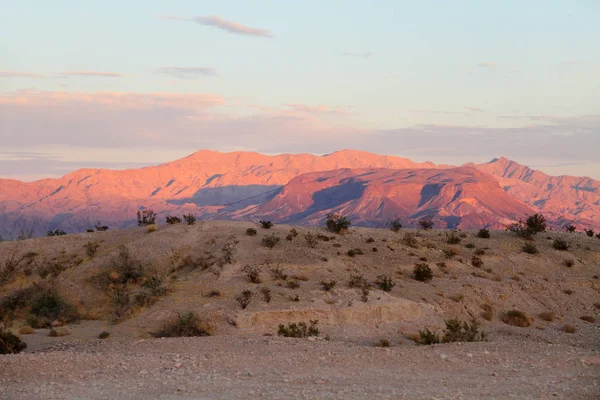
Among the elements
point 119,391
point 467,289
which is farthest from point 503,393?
point 467,289

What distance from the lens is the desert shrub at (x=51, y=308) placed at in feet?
80.7

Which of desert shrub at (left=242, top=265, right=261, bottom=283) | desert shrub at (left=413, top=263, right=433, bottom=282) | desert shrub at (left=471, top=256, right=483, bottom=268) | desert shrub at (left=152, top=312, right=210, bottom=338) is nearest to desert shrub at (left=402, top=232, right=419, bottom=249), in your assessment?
desert shrub at (left=471, top=256, right=483, bottom=268)

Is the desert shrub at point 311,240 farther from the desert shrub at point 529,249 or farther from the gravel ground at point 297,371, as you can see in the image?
the gravel ground at point 297,371

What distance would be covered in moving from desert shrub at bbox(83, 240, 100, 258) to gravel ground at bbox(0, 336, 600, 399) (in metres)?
16.0

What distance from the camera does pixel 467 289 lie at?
27031 millimetres

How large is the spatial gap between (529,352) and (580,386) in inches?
135

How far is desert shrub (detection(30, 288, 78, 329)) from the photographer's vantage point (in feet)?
80.7

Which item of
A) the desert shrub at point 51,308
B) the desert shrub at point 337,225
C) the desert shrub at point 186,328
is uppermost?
the desert shrub at point 337,225

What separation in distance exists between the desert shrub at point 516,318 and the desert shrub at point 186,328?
41.9 ft

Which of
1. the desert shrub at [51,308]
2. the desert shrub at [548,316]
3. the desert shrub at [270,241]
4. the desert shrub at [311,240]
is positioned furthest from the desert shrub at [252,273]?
the desert shrub at [548,316]

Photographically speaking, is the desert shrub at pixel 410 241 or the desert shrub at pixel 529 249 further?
the desert shrub at pixel 529 249

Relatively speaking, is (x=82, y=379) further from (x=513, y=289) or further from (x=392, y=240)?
(x=392, y=240)

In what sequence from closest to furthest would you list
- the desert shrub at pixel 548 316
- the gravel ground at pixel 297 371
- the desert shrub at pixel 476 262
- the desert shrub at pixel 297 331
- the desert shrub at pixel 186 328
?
the gravel ground at pixel 297 371
the desert shrub at pixel 297 331
the desert shrub at pixel 186 328
the desert shrub at pixel 548 316
the desert shrub at pixel 476 262

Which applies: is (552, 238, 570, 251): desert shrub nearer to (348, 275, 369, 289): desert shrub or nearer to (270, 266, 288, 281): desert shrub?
(348, 275, 369, 289): desert shrub
